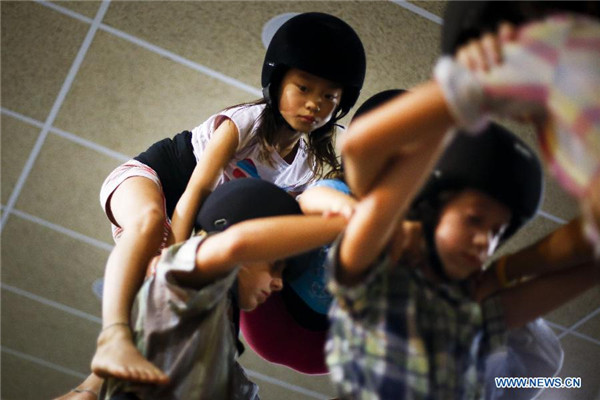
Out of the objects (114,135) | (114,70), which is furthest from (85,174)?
(114,70)

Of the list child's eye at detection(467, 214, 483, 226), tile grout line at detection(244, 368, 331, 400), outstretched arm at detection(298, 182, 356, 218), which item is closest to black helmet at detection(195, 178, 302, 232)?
outstretched arm at detection(298, 182, 356, 218)

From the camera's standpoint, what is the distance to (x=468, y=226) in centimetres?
65

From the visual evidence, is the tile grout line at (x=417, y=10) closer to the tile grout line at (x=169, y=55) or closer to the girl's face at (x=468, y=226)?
the tile grout line at (x=169, y=55)

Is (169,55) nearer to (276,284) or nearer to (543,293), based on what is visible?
(276,284)

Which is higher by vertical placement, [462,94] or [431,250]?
[462,94]

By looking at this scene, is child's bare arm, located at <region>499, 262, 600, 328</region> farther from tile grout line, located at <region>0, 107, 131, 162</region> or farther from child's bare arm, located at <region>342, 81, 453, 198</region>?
tile grout line, located at <region>0, 107, 131, 162</region>

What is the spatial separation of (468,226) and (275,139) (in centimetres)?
59

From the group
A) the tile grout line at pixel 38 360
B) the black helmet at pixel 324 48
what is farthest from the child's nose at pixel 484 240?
the tile grout line at pixel 38 360

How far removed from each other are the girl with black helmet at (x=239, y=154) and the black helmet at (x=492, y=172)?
1.15 ft

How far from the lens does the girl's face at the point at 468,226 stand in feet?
2.13

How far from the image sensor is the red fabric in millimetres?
995

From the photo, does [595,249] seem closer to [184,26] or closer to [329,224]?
[329,224]

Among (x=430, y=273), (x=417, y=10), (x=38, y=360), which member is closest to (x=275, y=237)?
(x=430, y=273)

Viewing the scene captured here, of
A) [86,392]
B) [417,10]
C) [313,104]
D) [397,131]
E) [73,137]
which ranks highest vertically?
[417,10]
